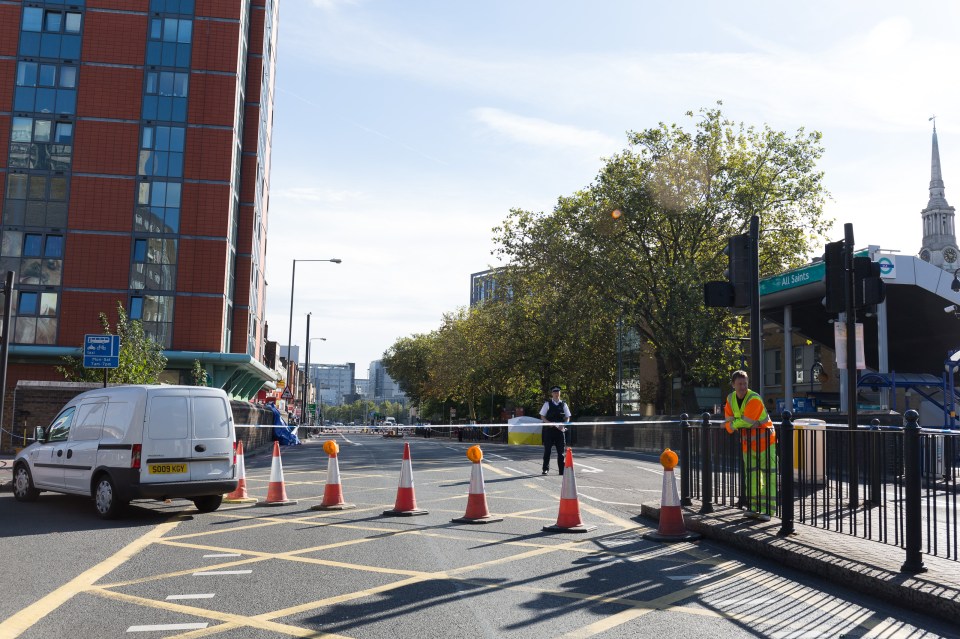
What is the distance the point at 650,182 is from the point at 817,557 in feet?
109

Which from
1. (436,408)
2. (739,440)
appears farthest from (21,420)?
(436,408)

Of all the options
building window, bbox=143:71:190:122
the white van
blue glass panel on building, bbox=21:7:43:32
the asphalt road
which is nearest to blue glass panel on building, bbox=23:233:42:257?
building window, bbox=143:71:190:122

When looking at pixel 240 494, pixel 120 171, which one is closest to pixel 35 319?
pixel 120 171

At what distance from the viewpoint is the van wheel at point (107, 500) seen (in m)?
11.1

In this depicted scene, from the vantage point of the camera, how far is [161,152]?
4112 centimetres

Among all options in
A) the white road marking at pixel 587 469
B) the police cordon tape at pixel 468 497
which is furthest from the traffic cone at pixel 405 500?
the white road marking at pixel 587 469

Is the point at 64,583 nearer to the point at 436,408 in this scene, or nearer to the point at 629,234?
the point at 629,234

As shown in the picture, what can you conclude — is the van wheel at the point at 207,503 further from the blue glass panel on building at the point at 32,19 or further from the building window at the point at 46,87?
the blue glass panel on building at the point at 32,19

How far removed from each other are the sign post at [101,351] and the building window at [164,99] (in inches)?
928

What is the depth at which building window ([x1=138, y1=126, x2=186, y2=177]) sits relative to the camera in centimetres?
4100

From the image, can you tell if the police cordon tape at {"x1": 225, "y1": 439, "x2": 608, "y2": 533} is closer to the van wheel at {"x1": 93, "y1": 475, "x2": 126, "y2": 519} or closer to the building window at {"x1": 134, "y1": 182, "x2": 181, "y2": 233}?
the van wheel at {"x1": 93, "y1": 475, "x2": 126, "y2": 519}

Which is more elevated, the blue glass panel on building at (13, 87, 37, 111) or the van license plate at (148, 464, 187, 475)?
the blue glass panel on building at (13, 87, 37, 111)

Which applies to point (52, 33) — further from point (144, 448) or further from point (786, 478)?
point (786, 478)

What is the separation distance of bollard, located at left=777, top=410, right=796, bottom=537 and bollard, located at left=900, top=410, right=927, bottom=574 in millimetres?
1766
